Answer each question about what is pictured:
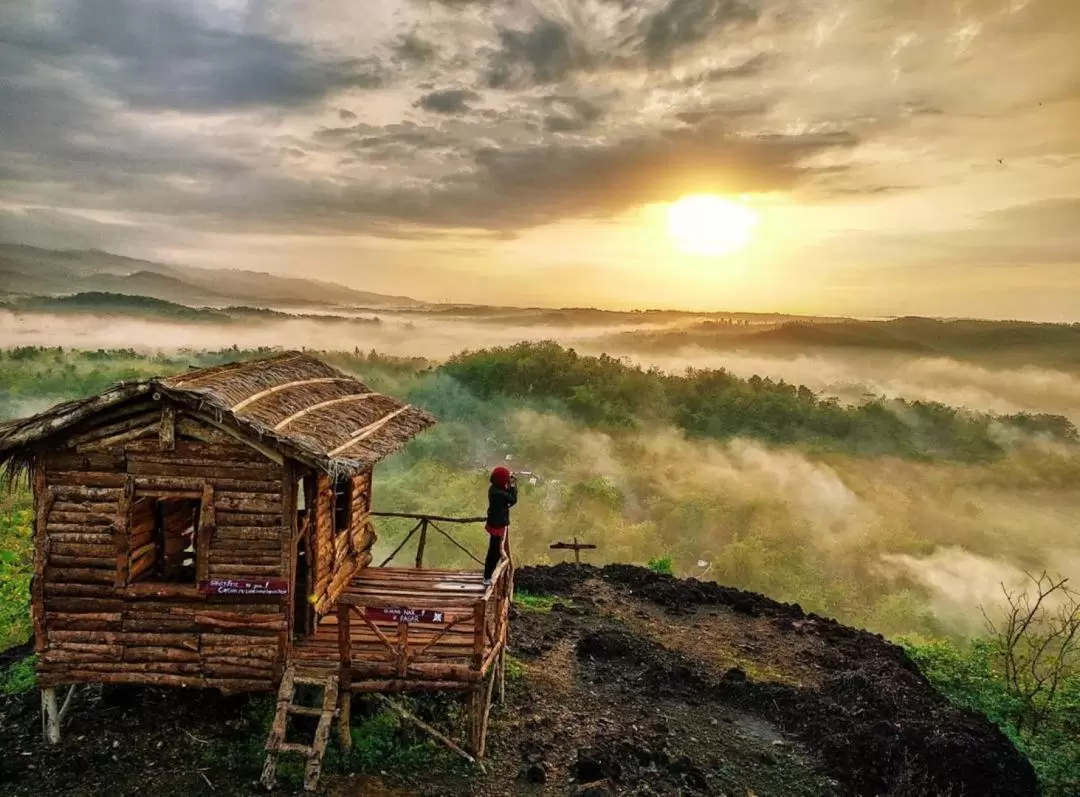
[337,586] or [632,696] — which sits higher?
[337,586]

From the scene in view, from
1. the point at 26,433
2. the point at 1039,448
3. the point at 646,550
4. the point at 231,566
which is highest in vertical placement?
the point at 26,433

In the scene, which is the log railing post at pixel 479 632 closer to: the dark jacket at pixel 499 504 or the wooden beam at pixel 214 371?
the dark jacket at pixel 499 504

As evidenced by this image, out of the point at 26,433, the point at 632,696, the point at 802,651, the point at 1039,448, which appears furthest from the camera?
the point at 1039,448

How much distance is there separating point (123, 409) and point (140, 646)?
3774 mm

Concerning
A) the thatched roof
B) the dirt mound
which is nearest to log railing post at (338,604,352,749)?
the thatched roof

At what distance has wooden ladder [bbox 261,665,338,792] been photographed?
1102cm

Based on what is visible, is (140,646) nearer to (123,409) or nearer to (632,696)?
(123,409)

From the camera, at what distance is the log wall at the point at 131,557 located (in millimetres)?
11734

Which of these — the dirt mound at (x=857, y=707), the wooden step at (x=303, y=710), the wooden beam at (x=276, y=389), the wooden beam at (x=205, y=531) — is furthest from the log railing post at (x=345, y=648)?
the dirt mound at (x=857, y=707)

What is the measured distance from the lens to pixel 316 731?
1135 centimetres

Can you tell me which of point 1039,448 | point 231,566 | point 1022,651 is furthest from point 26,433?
point 1039,448

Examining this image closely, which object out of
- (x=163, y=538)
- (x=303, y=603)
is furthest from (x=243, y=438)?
(x=163, y=538)

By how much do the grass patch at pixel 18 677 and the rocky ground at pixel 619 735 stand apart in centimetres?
44

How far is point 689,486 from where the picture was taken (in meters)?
55.1
